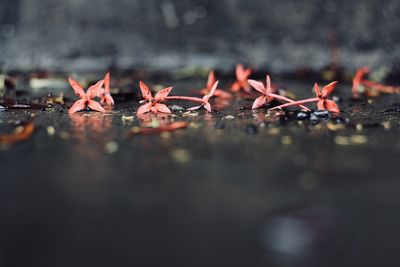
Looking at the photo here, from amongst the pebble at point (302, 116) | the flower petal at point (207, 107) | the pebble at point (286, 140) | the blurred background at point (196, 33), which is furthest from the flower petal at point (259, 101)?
the blurred background at point (196, 33)

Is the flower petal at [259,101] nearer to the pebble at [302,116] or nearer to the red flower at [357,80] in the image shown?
the pebble at [302,116]

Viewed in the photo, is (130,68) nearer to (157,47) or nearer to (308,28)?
(157,47)

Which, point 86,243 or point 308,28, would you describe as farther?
point 308,28

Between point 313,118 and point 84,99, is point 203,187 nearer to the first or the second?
point 313,118

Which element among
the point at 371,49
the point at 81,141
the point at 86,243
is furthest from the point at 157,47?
the point at 86,243

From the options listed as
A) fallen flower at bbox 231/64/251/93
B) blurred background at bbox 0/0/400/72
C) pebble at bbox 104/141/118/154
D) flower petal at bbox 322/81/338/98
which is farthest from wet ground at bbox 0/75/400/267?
blurred background at bbox 0/0/400/72

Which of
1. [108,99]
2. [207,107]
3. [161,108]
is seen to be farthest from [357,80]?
[108,99]
